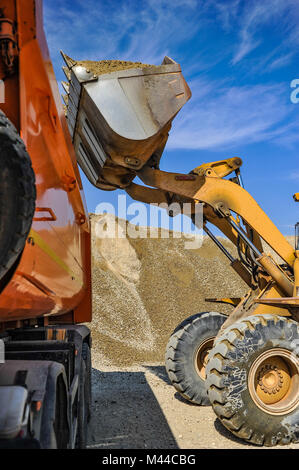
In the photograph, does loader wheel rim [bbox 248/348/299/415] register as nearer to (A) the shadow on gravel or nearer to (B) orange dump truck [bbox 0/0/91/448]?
(A) the shadow on gravel

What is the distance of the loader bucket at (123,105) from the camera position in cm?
573

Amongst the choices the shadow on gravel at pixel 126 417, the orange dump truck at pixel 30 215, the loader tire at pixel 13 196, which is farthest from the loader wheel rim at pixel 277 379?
the loader tire at pixel 13 196

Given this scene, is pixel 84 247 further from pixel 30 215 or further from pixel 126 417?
pixel 30 215

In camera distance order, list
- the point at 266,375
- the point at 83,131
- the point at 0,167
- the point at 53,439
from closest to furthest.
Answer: the point at 0,167 < the point at 53,439 < the point at 266,375 < the point at 83,131

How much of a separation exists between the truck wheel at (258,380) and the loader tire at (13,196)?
4.18 m

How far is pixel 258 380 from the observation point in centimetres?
586

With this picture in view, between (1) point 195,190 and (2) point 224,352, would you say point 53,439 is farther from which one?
(1) point 195,190

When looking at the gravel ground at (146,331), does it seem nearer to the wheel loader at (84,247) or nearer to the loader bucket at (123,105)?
the wheel loader at (84,247)

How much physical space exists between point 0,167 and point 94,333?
13.7 metres

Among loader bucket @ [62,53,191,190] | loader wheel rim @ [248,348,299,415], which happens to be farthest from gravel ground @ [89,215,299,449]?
loader bucket @ [62,53,191,190]

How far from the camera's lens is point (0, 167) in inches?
74.1

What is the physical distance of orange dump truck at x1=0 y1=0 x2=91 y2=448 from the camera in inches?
75.9

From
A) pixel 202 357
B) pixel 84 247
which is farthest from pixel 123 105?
pixel 202 357
